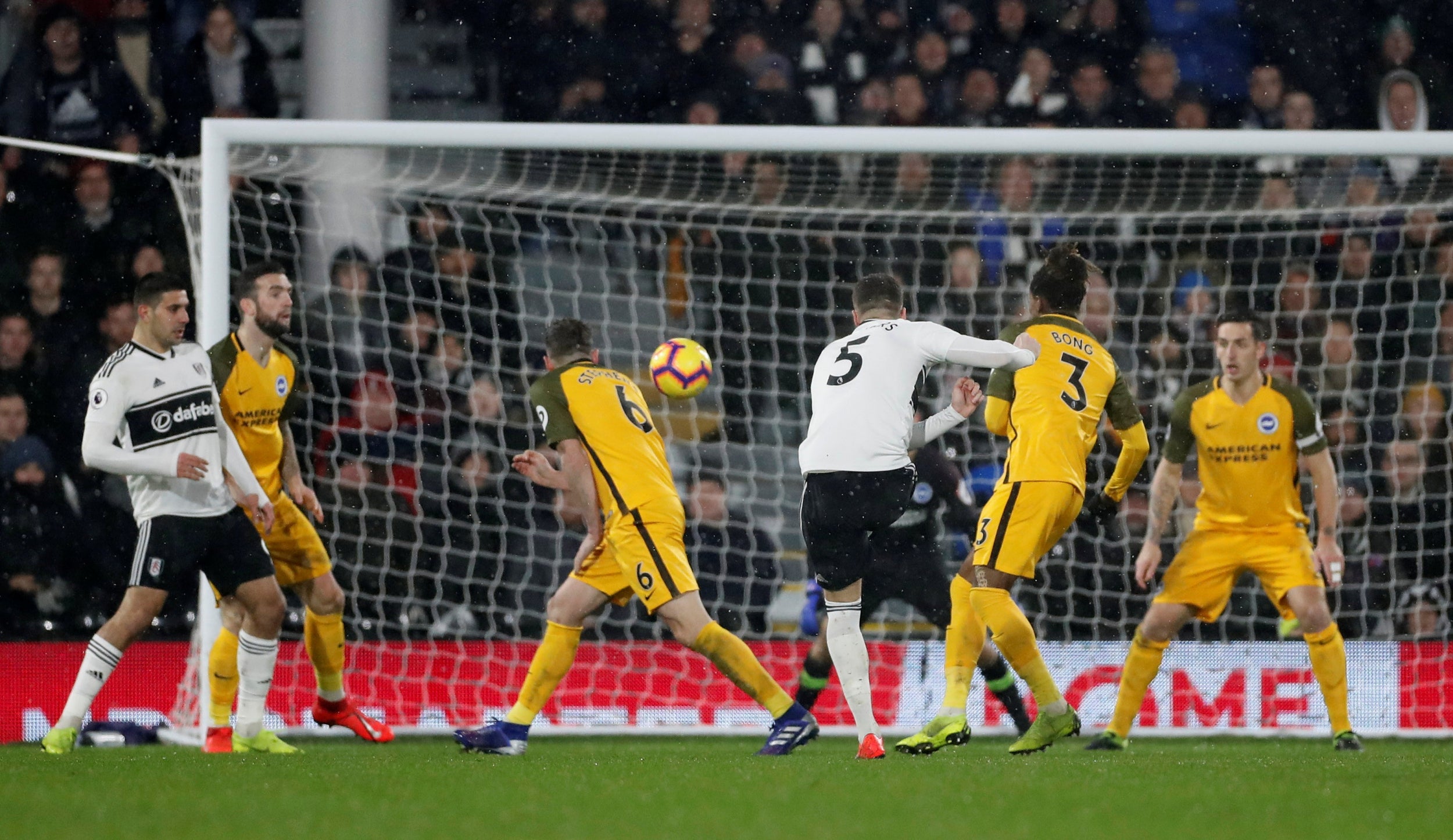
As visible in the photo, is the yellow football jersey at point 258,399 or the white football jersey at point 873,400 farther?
the yellow football jersey at point 258,399

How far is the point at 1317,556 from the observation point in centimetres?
671

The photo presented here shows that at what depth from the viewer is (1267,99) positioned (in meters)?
11.0

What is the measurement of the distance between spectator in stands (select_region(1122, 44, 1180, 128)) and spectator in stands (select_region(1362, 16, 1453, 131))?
4.43 feet

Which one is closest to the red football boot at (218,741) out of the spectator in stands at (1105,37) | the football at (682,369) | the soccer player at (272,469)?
the soccer player at (272,469)

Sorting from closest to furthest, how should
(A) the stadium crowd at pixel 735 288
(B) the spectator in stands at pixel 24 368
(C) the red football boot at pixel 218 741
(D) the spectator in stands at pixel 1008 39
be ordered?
(C) the red football boot at pixel 218 741
(A) the stadium crowd at pixel 735 288
(B) the spectator in stands at pixel 24 368
(D) the spectator in stands at pixel 1008 39

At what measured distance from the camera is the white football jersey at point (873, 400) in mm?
5977

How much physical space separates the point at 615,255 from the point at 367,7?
2.01m

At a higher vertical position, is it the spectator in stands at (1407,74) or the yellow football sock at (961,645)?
the spectator in stands at (1407,74)

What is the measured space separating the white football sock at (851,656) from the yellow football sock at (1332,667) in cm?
201

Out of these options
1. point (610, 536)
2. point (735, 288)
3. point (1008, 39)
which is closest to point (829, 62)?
point (1008, 39)

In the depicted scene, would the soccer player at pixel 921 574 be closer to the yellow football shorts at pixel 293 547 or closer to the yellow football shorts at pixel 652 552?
the yellow football shorts at pixel 652 552

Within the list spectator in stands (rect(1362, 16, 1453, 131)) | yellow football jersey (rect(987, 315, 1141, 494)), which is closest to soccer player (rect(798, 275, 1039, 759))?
yellow football jersey (rect(987, 315, 1141, 494))

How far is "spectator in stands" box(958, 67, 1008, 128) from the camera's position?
1096 cm

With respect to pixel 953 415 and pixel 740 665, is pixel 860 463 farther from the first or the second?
pixel 740 665
